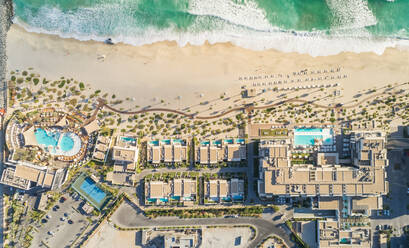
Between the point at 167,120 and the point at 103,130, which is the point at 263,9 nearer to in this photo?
the point at 167,120

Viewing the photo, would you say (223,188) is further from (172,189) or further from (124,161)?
(124,161)

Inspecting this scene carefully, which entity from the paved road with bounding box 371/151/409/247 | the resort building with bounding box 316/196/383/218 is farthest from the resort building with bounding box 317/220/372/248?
the paved road with bounding box 371/151/409/247

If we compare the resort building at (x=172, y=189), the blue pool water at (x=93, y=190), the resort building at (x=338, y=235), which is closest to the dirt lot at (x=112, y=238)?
the blue pool water at (x=93, y=190)

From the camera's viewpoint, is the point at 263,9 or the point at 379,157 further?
the point at 263,9

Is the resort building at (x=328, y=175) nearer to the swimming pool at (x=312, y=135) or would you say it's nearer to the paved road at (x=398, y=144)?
the paved road at (x=398, y=144)

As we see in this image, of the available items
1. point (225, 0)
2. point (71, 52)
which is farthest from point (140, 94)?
point (225, 0)

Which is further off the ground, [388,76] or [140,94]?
[388,76]
